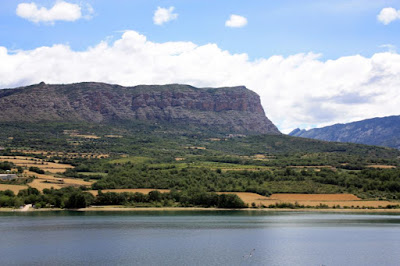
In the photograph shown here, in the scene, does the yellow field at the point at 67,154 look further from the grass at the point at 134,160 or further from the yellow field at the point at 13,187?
the yellow field at the point at 13,187

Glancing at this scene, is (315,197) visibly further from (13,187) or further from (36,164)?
(36,164)

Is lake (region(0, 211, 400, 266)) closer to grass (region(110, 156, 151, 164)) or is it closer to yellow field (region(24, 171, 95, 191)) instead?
yellow field (region(24, 171, 95, 191))

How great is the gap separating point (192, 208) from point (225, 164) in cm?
5933

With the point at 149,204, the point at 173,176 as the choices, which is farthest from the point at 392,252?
the point at 173,176

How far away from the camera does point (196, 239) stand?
7019 centimetres

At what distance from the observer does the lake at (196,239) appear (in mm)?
56250

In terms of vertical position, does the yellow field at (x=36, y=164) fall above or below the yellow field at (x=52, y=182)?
above

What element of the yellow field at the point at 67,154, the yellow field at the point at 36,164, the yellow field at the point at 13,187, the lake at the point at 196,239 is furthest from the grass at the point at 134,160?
the lake at the point at 196,239

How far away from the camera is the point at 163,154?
199000mm

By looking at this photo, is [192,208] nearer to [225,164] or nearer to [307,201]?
[307,201]

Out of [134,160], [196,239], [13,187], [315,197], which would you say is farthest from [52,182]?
[196,239]

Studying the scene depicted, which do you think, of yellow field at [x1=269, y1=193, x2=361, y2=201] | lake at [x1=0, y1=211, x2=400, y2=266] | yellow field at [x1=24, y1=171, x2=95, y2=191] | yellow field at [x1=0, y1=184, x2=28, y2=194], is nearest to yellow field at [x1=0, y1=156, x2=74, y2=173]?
yellow field at [x1=24, y1=171, x2=95, y2=191]

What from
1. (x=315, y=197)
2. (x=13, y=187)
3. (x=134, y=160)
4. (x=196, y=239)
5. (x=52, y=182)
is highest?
(x=134, y=160)

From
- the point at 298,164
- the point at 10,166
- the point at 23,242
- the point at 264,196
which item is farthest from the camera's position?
the point at 298,164
